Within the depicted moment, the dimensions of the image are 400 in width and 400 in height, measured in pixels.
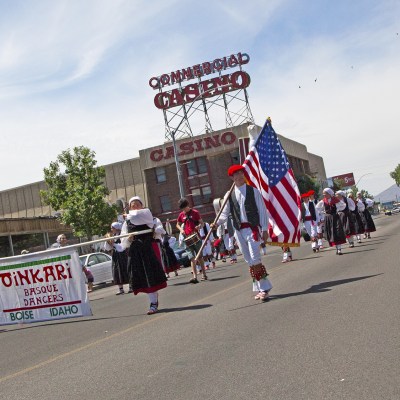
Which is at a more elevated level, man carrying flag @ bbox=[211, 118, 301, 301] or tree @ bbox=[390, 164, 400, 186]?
tree @ bbox=[390, 164, 400, 186]

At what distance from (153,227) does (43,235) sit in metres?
38.1

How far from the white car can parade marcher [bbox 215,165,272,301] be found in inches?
600

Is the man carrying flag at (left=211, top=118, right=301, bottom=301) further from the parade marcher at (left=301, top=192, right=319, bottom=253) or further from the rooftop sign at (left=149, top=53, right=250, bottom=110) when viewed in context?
the rooftop sign at (left=149, top=53, right=250, bottom=110)

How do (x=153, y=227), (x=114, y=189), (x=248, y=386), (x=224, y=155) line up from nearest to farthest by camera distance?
(x=248, y=386) < (x=153, y=227) < (x=224, y=155) < (x=114, y=189)

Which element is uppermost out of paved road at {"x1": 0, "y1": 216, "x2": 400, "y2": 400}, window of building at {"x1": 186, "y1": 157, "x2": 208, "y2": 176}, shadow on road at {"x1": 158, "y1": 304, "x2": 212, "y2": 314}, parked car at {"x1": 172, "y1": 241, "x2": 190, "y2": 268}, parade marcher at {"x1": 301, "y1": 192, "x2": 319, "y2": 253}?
window of building at {"x1": 186, "y1": 157, "x2": 208, "y2": 176}

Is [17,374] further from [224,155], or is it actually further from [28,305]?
[224,155]

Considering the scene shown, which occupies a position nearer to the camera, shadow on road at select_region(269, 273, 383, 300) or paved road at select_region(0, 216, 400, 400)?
paved road at select_region(0, 216, 400, 400)

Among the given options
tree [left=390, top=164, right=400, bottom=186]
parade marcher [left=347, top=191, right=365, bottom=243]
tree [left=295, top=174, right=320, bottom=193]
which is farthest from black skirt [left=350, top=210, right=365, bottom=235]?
tree [left=390, top=164, right=400, bottom=186]

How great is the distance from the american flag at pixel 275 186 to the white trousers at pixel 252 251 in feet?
1.28

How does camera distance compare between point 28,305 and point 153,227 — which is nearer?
point 153,227

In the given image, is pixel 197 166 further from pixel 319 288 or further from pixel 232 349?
pixel 232 349

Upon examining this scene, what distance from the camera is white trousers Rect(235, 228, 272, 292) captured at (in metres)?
9.62

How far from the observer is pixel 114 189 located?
72.6 meters

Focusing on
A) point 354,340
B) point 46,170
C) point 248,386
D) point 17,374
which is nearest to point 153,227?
point 17,374
